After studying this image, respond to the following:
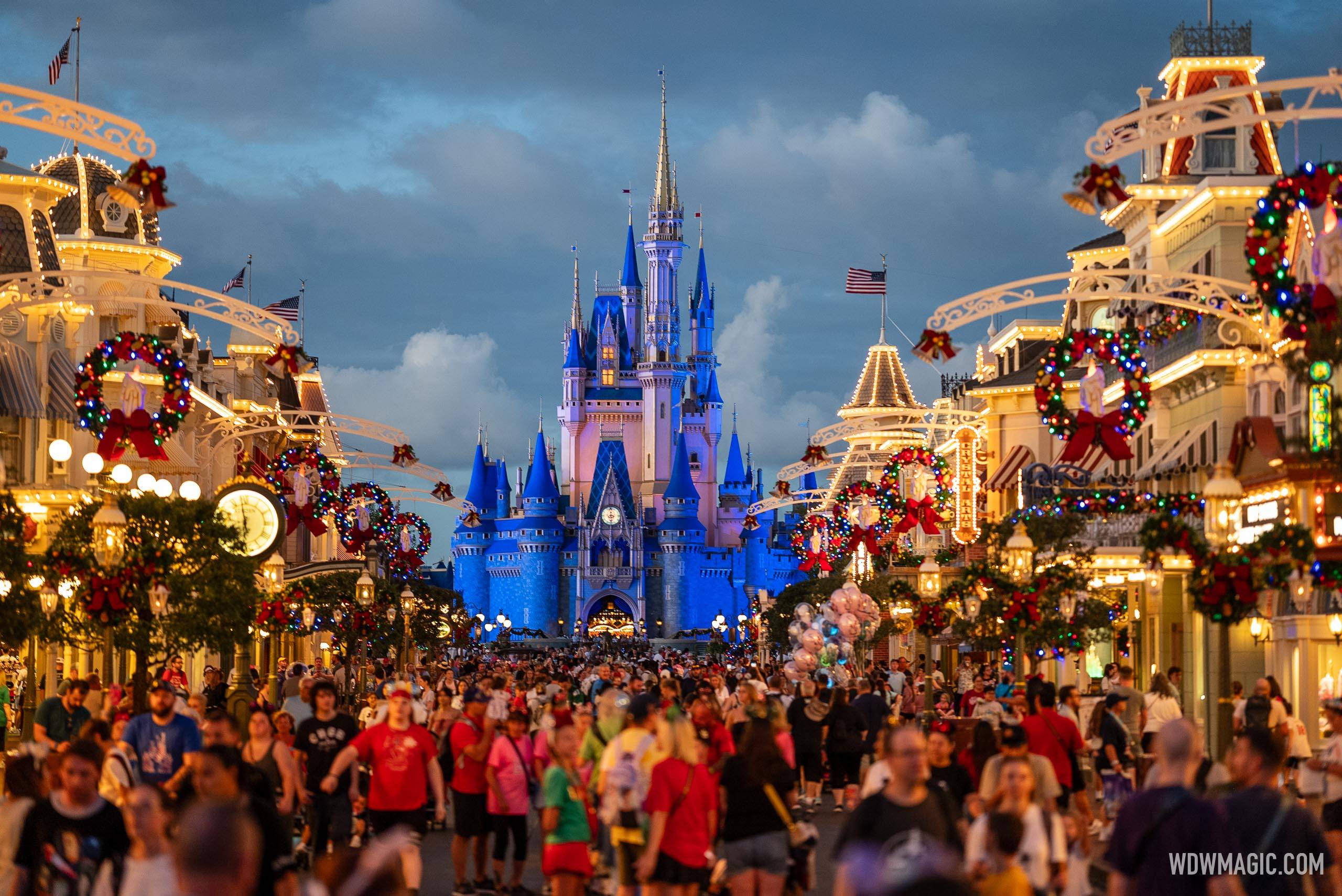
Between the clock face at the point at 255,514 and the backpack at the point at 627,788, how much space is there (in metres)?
20.3

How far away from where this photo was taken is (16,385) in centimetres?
3759

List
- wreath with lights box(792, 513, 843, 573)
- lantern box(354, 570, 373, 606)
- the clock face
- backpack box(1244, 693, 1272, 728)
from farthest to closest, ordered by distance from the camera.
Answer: wreath with lights box(792, 513, 843, 573) < lantern box(354, 570, 373, 606) < the clock face < backpack box(1244, 693, 1272, 728)

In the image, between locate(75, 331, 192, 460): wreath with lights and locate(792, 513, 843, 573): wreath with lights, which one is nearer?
locate(75, 331, 192, 460): wreath with lights

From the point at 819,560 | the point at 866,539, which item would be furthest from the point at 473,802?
the point at 819,560

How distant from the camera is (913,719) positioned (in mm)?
31156

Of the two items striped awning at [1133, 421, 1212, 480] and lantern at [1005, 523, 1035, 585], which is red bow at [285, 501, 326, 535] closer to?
striped awning at [1133, 421, 1212, 480]

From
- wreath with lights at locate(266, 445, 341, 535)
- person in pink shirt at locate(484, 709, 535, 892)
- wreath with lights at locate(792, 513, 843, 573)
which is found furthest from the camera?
wreath with lights at locate(792, 513, 843, 573)

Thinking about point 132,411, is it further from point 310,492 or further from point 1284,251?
point 310,492

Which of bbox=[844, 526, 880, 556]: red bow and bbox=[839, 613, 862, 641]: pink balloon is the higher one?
→ bbox=[844, 526, 880, 556]: red bow

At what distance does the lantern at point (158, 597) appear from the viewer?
2461 centimetres

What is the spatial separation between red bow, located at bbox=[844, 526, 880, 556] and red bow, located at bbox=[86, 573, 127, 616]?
2691 cm

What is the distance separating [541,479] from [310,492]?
119m

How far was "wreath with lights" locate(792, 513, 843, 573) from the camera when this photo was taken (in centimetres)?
5691

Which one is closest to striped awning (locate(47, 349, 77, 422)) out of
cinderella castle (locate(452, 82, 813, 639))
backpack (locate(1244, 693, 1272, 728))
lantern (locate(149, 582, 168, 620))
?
lantern (locate(149, 582, 168, 620))
